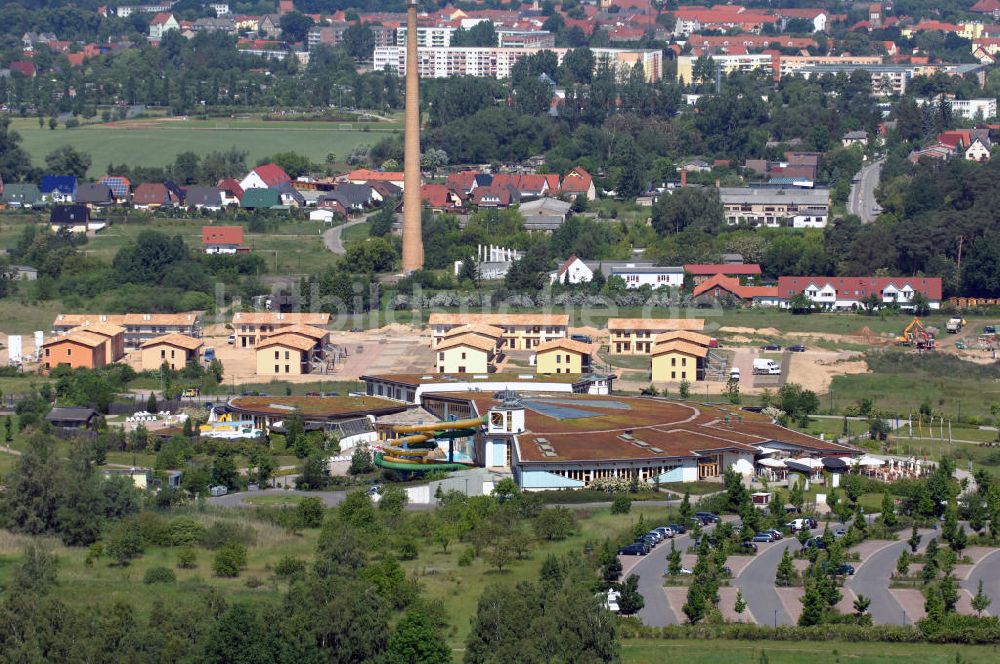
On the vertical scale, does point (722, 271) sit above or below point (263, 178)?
below

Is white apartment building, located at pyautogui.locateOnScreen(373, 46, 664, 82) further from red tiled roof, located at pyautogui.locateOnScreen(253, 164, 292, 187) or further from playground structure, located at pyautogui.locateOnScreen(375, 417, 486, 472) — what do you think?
playground structure, located at pyautogui.locateOnScreen(375, 417, 486, 472)

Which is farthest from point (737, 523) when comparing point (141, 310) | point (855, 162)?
point (855, 162)

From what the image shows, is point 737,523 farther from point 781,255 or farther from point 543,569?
point 781,255

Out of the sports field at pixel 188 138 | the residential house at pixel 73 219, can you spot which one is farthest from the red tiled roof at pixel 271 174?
the residential house at pixel 73 219

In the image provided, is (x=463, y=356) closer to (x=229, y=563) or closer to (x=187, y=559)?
(x=187, y=559)

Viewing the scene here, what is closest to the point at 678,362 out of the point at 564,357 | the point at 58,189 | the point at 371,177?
the point at 564,357

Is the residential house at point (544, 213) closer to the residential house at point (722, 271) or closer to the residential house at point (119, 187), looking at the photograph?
the residential house at point (722, 271)
